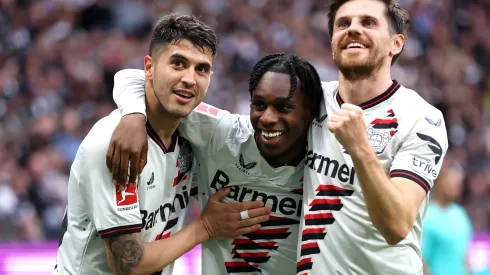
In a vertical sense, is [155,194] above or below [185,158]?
below

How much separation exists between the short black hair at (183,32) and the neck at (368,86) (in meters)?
0.79

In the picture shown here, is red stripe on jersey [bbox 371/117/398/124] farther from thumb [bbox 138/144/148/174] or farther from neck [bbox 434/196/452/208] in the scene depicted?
neck [bbox 434/196/452/208]

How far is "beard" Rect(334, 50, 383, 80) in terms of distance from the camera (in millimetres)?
4164

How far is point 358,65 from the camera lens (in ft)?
13.7

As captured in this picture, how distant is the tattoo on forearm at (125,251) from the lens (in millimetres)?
4160

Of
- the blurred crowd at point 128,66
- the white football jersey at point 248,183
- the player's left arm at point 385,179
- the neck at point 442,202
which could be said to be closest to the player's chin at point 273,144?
the white football jersey at point 248,183

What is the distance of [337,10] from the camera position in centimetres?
440

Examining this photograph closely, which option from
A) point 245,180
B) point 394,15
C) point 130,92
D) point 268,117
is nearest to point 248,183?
point 245,180

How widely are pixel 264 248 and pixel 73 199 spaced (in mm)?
1093

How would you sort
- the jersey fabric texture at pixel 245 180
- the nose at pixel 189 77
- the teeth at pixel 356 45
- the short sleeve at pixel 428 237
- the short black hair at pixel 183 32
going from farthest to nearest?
1. the short sleeve at pixel 428 237
2. the jersey fabric texture at pixel 245 180
3. the short black hair at pixel 183 32
4. the nose at pixel 189 77
5. the teeth at pixel 356 45

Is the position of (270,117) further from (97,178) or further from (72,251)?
(72,251)

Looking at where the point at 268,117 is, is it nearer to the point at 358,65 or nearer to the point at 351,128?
the point at 358,65

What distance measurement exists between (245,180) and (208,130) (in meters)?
0.35

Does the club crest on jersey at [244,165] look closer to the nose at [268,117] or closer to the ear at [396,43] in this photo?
the nose at [268,117]
